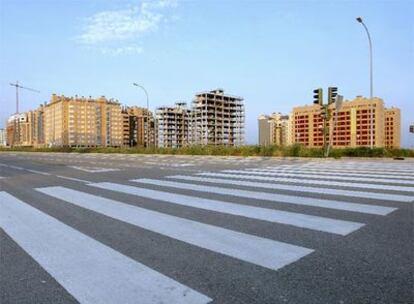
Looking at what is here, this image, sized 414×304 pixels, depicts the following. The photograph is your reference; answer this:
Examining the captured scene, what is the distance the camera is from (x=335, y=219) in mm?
5160

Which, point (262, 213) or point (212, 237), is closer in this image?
point (212, 237)

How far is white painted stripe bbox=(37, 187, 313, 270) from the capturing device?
3.61 metres

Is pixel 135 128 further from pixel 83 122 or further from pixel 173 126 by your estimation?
pixel 173 126

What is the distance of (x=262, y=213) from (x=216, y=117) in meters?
138

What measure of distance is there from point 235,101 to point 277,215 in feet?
487

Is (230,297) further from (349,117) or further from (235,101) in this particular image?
(235,101)

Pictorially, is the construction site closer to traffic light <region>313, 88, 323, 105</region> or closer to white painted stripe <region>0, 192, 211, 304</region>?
traffic light <region>313, 88, 323, 105</region>

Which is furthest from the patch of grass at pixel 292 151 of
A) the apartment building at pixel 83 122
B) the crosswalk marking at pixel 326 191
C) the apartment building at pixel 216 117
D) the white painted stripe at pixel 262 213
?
the apartment building at pixel 83 122

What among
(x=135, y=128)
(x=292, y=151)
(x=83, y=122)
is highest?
(x=83, y=122)

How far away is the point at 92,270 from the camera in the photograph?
3.30 metres

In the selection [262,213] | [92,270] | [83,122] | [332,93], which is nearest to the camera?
[92,270]

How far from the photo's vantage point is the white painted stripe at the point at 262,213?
4750mm

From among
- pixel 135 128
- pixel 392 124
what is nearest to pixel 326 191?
pixel 392 124

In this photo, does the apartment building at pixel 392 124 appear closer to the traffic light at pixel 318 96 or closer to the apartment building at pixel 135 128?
the traffic light at pixel 318 96
